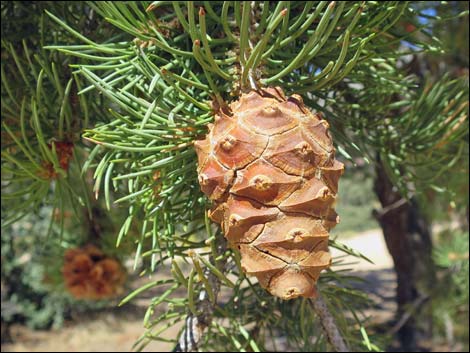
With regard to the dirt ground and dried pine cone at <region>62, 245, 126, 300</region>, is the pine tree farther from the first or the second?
the dirt ground

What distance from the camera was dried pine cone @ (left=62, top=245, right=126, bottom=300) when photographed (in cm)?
104

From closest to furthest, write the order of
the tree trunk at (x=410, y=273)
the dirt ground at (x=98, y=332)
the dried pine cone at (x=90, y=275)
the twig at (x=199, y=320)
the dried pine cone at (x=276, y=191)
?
1. the dried pine cone at (x=276, y=191)
2. the twig at (x=199, y=320)
3. the dried pine cone at (x=90, y=275)
4. the tree trunk at (x=410, y=273)
5. the dirt ground at (x=98, y=332)

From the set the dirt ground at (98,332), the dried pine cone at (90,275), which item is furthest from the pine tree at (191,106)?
the dirt ground at (98,332)

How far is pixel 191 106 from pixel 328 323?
0.86ft

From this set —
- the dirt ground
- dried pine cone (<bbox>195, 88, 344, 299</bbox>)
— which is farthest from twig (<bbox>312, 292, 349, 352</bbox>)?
the dirt ground

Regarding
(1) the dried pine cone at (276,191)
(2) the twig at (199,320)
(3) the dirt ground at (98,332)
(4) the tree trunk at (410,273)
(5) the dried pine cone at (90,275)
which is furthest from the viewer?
(3) the dirt ground at (98,332)

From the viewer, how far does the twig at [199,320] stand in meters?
0.54

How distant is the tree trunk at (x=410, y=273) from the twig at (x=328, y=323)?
4.36 ft

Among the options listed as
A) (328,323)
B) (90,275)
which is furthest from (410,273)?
(328,323)

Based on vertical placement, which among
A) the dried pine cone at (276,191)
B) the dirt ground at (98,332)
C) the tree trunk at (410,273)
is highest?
the dried pine cone at (276,191)

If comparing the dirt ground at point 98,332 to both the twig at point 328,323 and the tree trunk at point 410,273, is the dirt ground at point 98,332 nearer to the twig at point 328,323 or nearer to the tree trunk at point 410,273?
the tree trunk at point 410,273

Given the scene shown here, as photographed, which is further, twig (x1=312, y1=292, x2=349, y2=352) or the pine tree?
twig (x1=312, y1=292, x2=349, y2=352)

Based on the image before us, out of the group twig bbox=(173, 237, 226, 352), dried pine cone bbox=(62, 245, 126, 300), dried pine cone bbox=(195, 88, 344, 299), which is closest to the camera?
dried pine cone bbox=(195, 88, 344, 299)

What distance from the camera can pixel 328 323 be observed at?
22.8 inches
